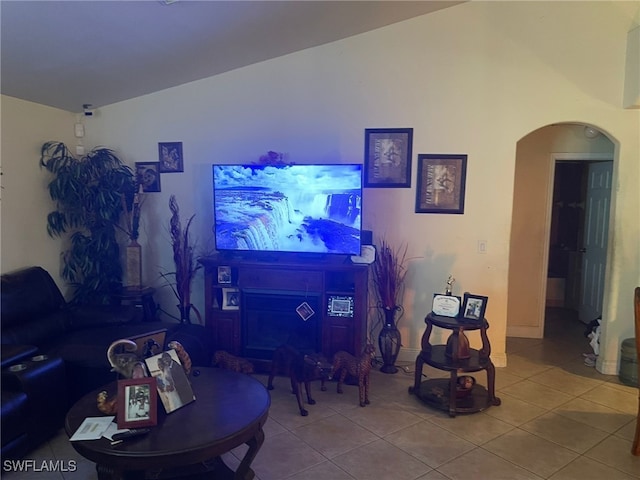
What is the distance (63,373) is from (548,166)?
4.91 meters

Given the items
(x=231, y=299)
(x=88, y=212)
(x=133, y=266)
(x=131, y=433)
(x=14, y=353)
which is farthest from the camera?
(x=133, y=266)

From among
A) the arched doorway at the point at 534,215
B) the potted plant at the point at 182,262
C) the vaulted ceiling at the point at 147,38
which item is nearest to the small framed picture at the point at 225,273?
the potted plant at the point at 182,262

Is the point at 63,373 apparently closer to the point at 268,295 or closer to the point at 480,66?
the point at 268,295

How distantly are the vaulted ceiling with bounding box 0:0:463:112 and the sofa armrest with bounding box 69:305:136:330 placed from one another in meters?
1.90

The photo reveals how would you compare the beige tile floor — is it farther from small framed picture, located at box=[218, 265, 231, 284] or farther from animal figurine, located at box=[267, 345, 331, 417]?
small framed picture, located at box=[218, 265, 231, 284]

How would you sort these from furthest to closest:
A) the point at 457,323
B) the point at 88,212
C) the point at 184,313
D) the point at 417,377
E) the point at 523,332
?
the point at 523,332 < the point at 184,313 < the point at 88,212 < the point at 417,377 < the point at 457,323

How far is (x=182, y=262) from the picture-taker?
4527 mm

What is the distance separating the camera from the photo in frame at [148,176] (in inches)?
185

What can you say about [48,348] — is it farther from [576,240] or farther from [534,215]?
[576,240]

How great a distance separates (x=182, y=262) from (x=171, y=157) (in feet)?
3.58

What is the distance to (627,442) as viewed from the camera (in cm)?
296

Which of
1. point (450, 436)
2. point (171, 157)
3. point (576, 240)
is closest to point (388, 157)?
point (171, 157)

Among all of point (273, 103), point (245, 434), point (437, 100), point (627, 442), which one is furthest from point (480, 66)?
point (245, 434)

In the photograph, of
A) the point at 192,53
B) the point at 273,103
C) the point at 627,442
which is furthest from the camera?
the point at 273,103
